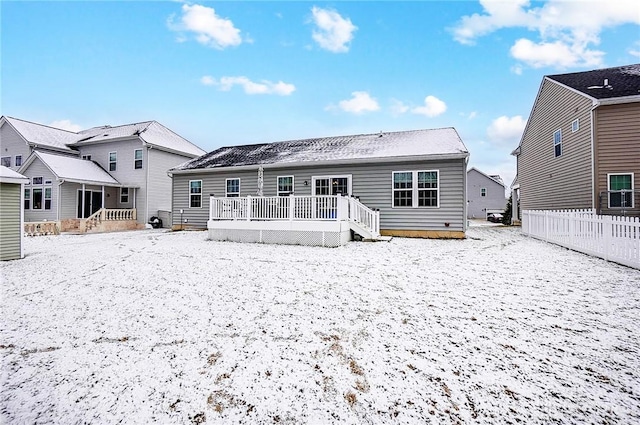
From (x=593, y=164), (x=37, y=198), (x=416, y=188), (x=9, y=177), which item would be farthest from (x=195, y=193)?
(x=593, y=164)

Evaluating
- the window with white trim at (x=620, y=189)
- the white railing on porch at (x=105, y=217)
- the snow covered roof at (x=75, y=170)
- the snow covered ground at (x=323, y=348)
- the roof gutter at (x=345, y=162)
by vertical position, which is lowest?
the snow covered ground at (x=323, y=348)

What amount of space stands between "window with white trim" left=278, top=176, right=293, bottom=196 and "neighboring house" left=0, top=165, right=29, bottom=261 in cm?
849

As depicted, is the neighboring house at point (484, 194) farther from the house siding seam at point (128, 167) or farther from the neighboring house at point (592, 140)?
the house siding seam at point (128, 167)

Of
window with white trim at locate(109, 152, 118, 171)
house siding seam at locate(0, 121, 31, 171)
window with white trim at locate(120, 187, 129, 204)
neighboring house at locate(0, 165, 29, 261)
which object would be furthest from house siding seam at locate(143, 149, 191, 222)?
neighboring house at locate(0, 165, 29, 261)

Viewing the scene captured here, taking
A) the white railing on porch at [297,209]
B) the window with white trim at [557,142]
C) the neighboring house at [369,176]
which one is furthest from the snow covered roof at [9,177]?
the window with white trim at [557,142]

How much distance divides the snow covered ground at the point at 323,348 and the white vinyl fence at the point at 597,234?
37.3 inches

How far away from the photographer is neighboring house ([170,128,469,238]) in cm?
1120

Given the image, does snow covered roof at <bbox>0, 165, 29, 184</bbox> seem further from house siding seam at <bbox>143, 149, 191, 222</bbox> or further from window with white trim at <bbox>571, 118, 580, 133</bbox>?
window with white trim at <bbox>571, 118, 580, 133</bbox>

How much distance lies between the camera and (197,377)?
7.71ft

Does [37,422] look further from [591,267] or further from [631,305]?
[591,267]

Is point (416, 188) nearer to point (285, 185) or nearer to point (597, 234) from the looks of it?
point (597, 234)

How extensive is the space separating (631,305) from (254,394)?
5018 millimetres

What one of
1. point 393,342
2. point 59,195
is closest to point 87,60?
point 59,195

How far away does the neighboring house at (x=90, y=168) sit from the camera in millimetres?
17062
